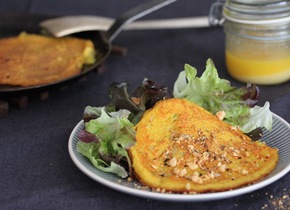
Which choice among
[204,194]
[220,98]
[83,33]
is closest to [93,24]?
[83,33]

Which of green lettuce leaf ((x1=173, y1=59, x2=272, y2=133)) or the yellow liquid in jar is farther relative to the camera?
the yellow liquid in jar

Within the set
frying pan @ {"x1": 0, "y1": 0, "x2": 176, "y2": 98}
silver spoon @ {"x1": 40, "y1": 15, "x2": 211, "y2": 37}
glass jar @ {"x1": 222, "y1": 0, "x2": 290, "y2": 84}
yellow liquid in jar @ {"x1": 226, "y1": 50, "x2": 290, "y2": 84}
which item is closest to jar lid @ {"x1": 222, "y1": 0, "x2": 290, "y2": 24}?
glass jar @ {"x1": 222, "y1": 0, "x2": 290, "y2": 84}

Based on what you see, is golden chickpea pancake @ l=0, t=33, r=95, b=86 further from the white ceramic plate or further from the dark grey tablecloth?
the white ceramic plate

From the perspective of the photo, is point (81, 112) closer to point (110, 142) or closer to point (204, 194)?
point (110, 142)

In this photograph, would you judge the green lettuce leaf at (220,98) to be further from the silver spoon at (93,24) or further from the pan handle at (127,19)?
the silver spoon at (93,24)

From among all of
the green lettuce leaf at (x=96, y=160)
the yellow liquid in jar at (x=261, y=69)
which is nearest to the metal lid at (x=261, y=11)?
the yellow liquid in jar at (x=261, y=69)

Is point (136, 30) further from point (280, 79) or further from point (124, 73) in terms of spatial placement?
point (280, 79)

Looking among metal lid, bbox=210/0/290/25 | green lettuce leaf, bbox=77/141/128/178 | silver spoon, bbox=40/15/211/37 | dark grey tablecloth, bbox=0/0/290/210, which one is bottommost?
dark grey tablecloth, bbox=0/0/290/210

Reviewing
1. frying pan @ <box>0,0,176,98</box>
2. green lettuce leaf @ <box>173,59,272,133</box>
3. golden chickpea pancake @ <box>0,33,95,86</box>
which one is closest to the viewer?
green lettuce leaf @ <box>173,59,272,133</box>
